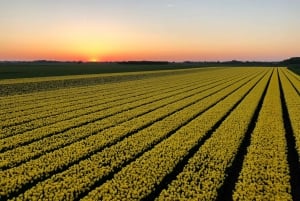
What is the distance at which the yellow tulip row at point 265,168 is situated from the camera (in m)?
6.84

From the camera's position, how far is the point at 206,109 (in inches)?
685

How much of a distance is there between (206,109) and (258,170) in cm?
937

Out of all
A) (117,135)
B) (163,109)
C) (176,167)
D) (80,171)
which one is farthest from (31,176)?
(163,109)

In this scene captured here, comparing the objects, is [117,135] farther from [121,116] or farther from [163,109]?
[163,109]

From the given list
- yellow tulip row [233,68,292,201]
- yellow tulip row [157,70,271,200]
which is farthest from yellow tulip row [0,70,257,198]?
yellow tulip row [233,68,292,201]

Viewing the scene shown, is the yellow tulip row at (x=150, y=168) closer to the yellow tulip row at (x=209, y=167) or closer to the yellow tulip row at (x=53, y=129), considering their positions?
the yellow tulip row at (x=209, y=167)

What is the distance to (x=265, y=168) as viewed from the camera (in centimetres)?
832

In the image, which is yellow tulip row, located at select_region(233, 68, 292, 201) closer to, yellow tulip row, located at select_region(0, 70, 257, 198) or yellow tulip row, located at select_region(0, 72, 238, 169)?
yellow tulip row, located at select_region(0, 70, 257, 198)

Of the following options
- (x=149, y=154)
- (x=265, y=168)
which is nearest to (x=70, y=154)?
(x=149, y=154)

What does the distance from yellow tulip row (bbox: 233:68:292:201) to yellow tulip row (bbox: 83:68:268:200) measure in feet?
5.24

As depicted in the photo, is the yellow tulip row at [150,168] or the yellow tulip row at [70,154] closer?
the yellow tulip row at [150,168]

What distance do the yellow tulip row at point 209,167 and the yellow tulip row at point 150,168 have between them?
0.36 meters

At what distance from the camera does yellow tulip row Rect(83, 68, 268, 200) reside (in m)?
6.69

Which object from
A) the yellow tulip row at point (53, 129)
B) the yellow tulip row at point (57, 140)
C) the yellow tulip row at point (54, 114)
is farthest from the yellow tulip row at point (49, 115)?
the yellow tulip row at point (57, 140)
